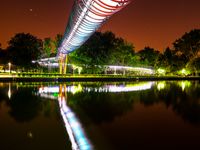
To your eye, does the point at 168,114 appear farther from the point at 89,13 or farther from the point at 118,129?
the point at 89,13

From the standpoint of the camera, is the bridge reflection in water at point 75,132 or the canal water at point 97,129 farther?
the canal water at point 97,129

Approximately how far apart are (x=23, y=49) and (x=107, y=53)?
13.9 m

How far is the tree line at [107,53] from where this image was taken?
4697cm

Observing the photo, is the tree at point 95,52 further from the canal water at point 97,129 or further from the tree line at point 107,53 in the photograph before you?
the canal water at point 97,129

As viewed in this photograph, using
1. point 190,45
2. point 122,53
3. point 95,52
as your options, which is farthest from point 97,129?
point 190,45

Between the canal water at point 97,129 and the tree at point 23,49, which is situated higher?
the tree at point 23,49

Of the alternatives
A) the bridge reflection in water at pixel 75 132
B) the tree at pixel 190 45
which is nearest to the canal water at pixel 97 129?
the bridge reflection in water at pixel 75 132

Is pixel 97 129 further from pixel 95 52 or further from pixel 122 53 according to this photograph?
pixel 122 53

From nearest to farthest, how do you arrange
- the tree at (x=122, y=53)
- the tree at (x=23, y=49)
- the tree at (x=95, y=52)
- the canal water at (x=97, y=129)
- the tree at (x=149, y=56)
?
the canal water at (x=97, y=129) < the tree at (x=23, y=49) < the tree at (x=95, y=52) < the tree at (x=122, y=53) < the tree at (x=149, y=56)

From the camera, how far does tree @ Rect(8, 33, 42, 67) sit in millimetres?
45006

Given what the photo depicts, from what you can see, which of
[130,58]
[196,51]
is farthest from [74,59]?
[196,51]

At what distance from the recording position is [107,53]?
169ft

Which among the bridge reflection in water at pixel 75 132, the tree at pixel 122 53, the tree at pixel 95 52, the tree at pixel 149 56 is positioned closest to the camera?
the bridge reflection in water at pixel 75 132

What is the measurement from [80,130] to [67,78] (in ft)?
98.9
